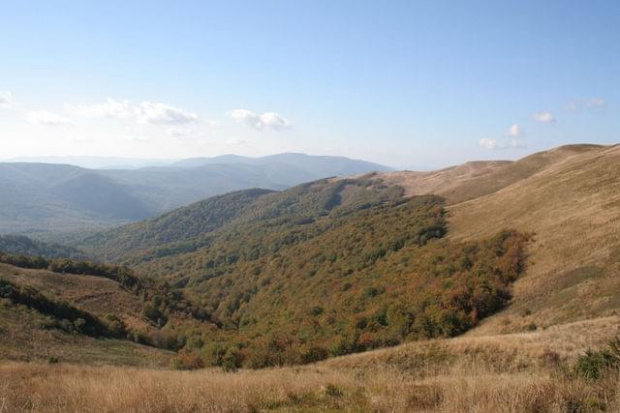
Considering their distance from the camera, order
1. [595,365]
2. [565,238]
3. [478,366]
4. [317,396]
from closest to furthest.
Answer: [317,396], [595,365], [478,366], [565,238]

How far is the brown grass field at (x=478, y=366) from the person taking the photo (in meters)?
6.57

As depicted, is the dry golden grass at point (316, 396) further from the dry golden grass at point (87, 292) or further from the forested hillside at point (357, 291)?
the dry golden grass at point (87, 292)

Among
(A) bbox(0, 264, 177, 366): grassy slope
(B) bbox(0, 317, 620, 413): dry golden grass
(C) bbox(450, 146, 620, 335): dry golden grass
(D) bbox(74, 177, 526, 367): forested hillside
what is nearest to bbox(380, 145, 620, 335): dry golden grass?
(C) bbox(450, 146, 620, 335): dry golden grass

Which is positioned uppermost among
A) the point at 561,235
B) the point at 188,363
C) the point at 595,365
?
the point at 595,365

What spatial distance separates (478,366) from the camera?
12.7m

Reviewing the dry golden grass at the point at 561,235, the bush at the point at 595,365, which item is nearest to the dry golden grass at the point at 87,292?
the dry golden grass at the point at 561,235

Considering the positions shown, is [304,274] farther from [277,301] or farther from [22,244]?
[22,244]

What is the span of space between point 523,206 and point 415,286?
16.6m

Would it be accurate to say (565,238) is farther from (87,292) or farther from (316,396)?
(87,292)

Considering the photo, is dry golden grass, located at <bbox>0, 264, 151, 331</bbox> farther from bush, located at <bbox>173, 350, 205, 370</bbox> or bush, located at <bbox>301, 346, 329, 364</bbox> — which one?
bush, located at <bbox>301, 346, 329, 364</bbox>

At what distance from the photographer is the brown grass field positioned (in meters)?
6.57

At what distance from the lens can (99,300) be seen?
4531 centimetres

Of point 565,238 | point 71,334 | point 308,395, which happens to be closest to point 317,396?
point 308,395

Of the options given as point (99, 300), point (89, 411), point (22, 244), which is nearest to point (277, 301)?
point (99, 300)
